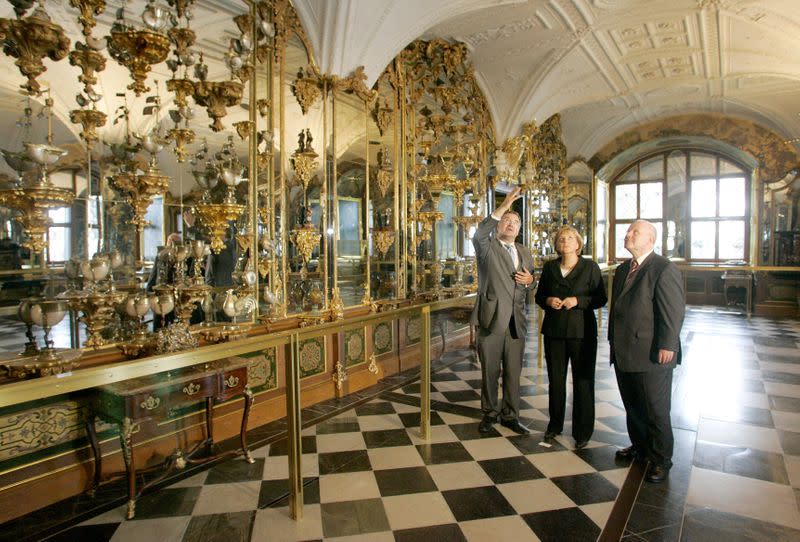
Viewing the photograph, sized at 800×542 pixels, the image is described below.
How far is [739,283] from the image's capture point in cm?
1291

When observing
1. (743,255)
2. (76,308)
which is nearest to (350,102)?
(76,308)

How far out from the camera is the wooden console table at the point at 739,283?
39.7 ft

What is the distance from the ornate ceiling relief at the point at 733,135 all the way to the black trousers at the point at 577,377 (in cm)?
1174

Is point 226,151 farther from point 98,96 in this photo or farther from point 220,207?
point 98,96

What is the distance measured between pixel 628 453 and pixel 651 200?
13.4 meters

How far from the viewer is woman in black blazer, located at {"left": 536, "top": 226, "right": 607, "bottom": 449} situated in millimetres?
3850

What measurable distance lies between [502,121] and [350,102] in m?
4.26

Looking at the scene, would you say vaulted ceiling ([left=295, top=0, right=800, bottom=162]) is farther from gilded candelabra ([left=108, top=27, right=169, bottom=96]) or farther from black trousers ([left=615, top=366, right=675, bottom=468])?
black trousers ([left=615, top=366, right=675, bottom=468])

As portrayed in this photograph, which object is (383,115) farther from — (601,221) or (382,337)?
(601,221)

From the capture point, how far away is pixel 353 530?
2.88 metres

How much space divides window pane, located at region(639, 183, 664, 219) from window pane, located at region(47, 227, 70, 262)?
15.4 meters

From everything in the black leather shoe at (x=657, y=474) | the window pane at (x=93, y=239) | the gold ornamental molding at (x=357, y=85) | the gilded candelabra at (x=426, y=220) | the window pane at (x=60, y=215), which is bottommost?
the black leather shoe at (x=657, y=474)

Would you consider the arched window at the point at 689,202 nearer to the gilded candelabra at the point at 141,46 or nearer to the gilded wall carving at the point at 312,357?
the gilded wall carving at the point at 312,357

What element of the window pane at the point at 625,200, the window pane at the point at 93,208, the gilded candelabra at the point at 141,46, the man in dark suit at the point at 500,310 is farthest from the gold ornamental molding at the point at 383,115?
the window pane at the point at 625,200
